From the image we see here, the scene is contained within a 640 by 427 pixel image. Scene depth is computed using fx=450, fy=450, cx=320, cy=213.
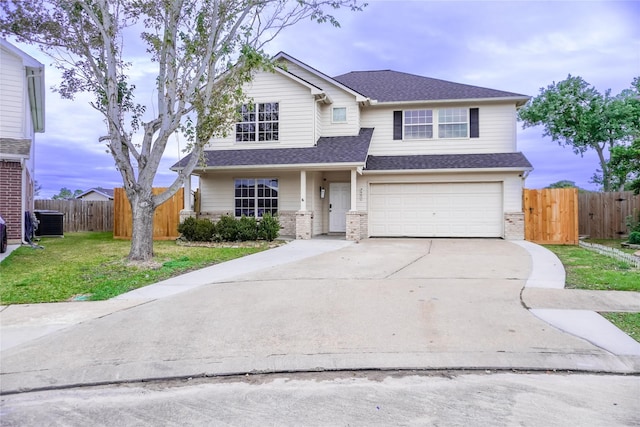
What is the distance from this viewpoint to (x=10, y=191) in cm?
1462

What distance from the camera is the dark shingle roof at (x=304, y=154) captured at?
56.0 ft

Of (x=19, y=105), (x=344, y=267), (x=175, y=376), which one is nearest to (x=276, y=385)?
(x=175, y=376)

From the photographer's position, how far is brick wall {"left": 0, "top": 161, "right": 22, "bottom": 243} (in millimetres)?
14547

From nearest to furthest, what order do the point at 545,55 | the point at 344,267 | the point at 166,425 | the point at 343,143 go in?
the point at 166,425
the point at 344,267
the point at 343,143
the point at 545,55

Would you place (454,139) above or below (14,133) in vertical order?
above

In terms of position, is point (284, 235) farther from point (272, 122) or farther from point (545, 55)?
point (545, 55)

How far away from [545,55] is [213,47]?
49.3ft

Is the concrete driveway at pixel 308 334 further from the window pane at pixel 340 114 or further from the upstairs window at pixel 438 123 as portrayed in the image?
the window pane at pixel 340 114

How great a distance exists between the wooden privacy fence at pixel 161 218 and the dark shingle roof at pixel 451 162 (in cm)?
838

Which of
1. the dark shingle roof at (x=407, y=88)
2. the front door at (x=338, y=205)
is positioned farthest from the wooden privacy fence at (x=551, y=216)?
the front door at (x=338, y=205)

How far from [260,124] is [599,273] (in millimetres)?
13799

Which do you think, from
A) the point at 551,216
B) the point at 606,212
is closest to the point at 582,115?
the point at 606,212

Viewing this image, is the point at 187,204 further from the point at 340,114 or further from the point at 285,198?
the point at 340,114

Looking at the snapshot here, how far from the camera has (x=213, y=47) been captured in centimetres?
1254
